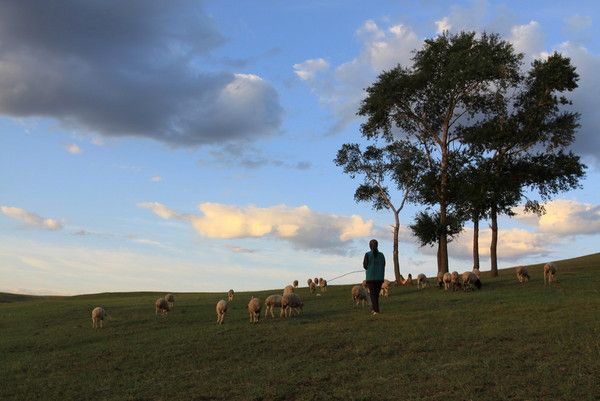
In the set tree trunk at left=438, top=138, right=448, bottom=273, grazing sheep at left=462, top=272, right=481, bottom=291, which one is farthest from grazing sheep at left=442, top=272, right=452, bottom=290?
tree trunk at left=438, top=138, right=448, bottom=273

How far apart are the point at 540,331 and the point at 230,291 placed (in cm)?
2551

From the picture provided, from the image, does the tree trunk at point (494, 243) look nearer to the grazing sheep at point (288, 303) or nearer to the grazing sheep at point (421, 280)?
the grazing sheep at point (421, 280)

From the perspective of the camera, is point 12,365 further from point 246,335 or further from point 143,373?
point 246,335

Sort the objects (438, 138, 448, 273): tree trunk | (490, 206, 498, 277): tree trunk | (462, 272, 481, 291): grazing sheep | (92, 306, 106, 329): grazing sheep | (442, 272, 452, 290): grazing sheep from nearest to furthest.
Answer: (92, 306, 106, 329): grazing sheep, (462, 272, 481, 291): grazing sheep, (442, 272, 452, 290): grazing sheep, (438, 138, 448, 273): tree trunk, (490, 206, 498, 277): tree trunk

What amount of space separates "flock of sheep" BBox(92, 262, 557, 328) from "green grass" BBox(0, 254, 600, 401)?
80cm

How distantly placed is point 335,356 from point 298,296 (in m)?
12.8

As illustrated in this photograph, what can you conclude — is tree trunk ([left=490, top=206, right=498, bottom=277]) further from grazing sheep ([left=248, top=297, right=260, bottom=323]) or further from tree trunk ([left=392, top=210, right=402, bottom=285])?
grazing sheep ([left=248, top=297, right=260, bottom=323])

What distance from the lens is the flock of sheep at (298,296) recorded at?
26.5 metres

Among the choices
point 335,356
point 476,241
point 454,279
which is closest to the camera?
point 335,356

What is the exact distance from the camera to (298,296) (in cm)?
3072

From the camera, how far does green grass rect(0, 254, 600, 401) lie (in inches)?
571

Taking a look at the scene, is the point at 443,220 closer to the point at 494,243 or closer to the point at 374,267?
the point at 494,243

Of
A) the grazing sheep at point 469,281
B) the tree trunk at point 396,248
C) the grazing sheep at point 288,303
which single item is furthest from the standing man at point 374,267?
the tree trunk at point 396,248

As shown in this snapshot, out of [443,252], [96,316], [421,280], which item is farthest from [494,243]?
[96,316]
